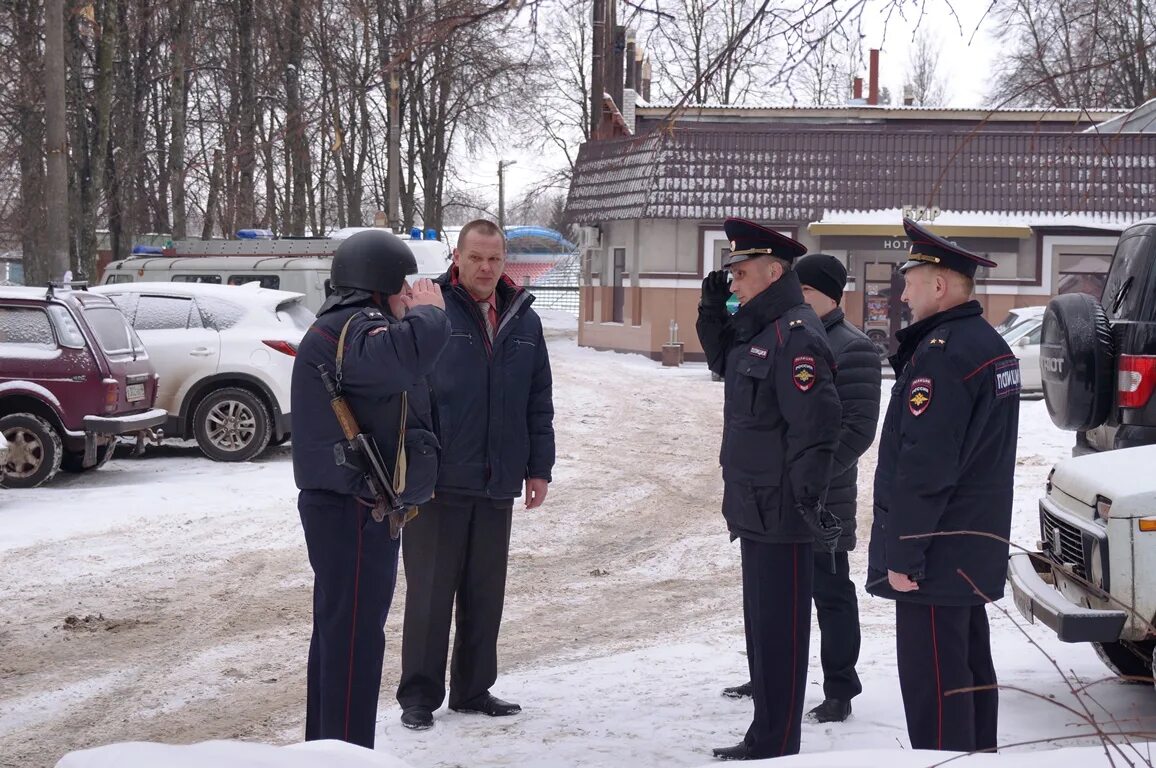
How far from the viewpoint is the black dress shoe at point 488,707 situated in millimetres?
5754

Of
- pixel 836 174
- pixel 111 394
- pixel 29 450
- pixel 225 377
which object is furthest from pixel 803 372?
pixel 836 174

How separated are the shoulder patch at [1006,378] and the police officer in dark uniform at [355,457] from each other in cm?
189

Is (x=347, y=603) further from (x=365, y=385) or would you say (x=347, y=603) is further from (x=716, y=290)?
(x=716, y=290)

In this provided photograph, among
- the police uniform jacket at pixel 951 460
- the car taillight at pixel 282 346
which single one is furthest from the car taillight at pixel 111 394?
the police uniform jacket at pixel 951 460

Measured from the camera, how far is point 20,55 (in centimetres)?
2330

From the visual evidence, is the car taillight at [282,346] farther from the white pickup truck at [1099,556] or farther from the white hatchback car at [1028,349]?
the white hatchback car at [1028,349]

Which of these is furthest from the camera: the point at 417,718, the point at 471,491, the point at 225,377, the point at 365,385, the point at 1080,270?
the point at 1080,270

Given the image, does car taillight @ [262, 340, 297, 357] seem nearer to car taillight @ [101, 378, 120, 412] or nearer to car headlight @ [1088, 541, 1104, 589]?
car taillight @ [101, 378, 120, 412]

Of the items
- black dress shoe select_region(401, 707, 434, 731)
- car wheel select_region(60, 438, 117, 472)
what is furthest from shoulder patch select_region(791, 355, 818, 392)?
car wheel select_region(60, 438, 117, 472)

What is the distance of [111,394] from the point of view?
39.1 ft

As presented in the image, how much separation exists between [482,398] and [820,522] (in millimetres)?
1575

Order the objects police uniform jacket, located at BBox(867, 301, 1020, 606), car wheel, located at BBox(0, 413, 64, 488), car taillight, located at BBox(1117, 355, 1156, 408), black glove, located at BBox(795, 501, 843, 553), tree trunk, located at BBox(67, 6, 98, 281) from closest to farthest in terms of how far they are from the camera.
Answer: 1. police uniform jacket, located at BBox(867, 301, 1020, 606)
2. black glove, located at BBox(795, 501, 843, 553)
3. car taillight, located at BBox(1117, 355, 1156, 408)
4. car wheel, located at BBox(0, 413, 64, 488)
5. tree trunk, located at BBox(67, 6, 98, 281)

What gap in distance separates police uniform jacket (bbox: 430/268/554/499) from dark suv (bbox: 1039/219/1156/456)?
2810mm

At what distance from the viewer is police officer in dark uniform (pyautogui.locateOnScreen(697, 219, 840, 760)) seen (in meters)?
5.00
